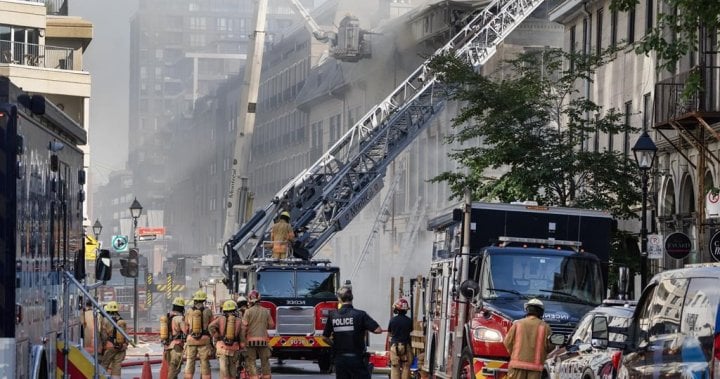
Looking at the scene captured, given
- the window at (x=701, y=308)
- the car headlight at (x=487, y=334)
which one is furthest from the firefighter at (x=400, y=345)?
the window at (x=701, y=308)

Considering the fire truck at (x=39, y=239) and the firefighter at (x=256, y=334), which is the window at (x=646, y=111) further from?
the fire truck at (x=39, y=239)

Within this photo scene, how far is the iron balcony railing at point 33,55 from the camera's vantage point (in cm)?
5878

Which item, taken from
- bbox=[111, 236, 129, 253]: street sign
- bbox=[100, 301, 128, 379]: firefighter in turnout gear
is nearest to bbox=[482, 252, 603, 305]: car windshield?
bbox=[100, 301, 128, 379]: firefighter in turnout gear

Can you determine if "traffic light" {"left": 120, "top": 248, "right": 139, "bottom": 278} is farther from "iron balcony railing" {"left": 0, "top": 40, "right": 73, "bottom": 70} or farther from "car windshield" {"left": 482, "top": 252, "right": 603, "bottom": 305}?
"iron balcony railing" {"left": 0, "top": 40, "right": 73, "bottom": 70}

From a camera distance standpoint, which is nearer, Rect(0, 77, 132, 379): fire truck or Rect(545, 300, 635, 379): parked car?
Rect(0, 77, 132, 379): fire truck

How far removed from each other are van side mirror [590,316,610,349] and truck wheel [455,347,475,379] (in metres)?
5.66

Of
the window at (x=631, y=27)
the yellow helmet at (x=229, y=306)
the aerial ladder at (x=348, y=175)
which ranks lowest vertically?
the yellow helmet at (x=229, y=306)

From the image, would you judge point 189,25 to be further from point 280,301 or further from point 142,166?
point 280,301

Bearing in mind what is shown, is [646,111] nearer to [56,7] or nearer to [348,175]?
[348,175]

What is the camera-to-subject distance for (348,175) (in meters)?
44.1

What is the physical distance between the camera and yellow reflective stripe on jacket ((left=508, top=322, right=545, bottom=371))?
1812 cm

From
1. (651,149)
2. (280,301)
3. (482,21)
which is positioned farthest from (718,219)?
(482,21)

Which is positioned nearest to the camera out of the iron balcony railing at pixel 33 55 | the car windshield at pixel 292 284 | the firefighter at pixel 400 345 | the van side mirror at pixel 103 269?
the van side mirror at pixel 103 269

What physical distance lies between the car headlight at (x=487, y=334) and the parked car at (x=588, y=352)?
254cm
